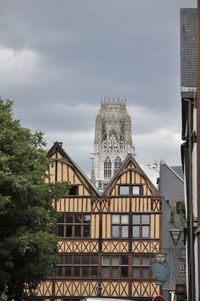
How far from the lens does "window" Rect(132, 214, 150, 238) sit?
3922cm

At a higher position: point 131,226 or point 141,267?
point 131,226

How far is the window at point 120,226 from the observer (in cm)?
3931

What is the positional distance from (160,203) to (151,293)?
507cm

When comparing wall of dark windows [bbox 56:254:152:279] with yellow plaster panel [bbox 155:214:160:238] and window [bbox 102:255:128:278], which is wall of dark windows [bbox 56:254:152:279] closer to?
window [bbox 102:255:128:278]

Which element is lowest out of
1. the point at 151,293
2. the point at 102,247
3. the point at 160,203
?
the point at 151,293

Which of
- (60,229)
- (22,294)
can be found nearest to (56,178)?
(60,229)

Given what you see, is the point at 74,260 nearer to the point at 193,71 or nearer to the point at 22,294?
the point at 22,294

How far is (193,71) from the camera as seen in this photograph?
18172 millimetres

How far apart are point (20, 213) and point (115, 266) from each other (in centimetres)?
1699

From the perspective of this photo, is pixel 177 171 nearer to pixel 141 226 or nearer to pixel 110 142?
pixel 141 226

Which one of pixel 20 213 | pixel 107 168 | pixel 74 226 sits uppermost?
pixel 107 168

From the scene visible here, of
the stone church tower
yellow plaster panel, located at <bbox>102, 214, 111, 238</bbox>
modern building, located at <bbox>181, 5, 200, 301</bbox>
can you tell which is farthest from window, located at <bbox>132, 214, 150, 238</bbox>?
the stone church tower

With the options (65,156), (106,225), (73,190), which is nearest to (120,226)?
(106,225)

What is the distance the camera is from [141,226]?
39.3 meters
